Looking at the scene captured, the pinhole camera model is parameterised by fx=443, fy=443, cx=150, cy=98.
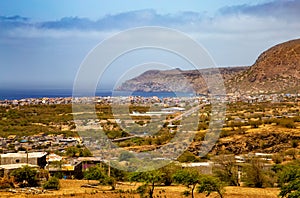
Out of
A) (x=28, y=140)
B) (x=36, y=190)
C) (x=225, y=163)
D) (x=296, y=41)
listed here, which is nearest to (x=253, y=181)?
(x=225, y=163)

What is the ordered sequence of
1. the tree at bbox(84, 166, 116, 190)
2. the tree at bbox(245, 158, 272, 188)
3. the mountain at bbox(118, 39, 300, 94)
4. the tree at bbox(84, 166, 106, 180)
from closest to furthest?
the tree at bbox(84, 166, 116, 190) → the tree at bbox(245, 158, 272, 188) → the tree at bbox(84, 166, 106, 180) → the mountain at bbox(118, 39, 300, 94)

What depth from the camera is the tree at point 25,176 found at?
21.3m

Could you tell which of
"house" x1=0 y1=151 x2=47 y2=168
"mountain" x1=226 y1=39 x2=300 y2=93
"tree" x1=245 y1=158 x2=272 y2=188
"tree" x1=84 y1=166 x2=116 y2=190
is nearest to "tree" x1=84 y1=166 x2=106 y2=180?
"tree" x1=84 y1=166 x2=116 y2=190

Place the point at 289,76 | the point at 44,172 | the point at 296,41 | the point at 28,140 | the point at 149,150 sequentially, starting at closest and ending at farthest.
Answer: the point at 44,172 < the point at 149,150 < the point at 28,140 < the point at 289,76 < the point at 296,41

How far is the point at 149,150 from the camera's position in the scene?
34.9 m

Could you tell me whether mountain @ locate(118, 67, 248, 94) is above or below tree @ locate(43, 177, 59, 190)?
above

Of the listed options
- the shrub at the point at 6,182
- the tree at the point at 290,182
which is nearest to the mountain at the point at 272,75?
the shrub at the point at 6,182

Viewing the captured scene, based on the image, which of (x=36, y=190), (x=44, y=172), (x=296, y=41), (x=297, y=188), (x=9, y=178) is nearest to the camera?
(x=297, y=188)

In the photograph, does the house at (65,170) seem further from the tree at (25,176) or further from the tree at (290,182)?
the tree at (290,182)

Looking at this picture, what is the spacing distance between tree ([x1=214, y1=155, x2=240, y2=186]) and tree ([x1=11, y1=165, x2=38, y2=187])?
31.4 feet

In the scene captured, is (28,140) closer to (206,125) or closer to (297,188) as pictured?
(206,125)

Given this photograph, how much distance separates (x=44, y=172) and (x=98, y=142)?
14.7m

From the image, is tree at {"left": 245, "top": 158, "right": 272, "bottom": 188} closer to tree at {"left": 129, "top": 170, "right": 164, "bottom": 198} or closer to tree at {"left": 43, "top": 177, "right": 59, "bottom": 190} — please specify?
tree at {"left": 129, "top": 170, "right": 164, "bottom": 198}

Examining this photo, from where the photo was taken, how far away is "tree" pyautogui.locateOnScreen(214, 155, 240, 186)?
2375 centimetres
